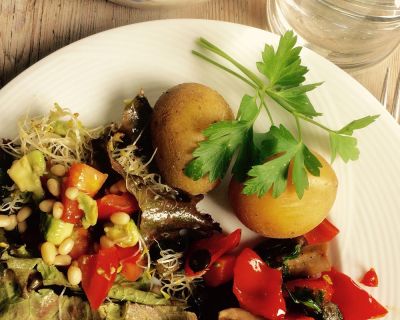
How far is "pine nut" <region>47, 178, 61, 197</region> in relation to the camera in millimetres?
1457

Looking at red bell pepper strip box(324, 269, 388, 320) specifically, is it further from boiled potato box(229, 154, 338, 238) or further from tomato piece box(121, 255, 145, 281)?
tomato piece box(121, 255, 145, 281)

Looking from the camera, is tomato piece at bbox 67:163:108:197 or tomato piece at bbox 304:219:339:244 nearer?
tomato piece at bbox 67:163:108:197

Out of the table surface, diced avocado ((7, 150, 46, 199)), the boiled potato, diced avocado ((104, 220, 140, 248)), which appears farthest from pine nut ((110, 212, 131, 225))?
the table surface

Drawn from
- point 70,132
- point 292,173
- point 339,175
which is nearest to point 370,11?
point 339,175

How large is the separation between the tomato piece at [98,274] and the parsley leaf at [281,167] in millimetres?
417

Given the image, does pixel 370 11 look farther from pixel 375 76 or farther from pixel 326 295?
pixel 326 295

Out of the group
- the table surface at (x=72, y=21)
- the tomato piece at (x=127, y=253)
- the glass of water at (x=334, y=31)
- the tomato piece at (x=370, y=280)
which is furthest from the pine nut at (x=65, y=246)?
the glass of water at (x=334, y=31)

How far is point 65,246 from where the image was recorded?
4.71 feet

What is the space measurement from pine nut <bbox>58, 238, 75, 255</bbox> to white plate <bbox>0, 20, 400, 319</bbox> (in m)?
0.39

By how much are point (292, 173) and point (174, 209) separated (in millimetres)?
359

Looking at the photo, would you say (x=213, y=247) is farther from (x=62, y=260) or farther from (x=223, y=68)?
(x=223, y=68)

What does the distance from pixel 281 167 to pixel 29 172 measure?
27.4 inches

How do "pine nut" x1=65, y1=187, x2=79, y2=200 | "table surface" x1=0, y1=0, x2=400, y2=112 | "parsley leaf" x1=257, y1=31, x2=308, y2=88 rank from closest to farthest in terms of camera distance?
"pine nut" x1=65, y1=187, x2=79, y2=200 → "parsley leaf" x1=257, y1=31, x2=308, y2=88 → "table surface" x1=0, y1=0, x2=400, y2=112

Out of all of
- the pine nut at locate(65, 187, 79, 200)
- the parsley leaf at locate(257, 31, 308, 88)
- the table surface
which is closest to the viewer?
the pine nut at locate(65, 187, 79, 200)
